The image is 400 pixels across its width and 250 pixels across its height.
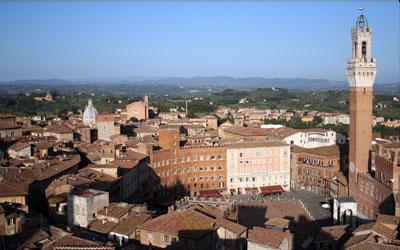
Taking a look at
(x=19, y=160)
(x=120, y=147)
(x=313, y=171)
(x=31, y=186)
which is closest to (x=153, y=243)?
(x=31, y=186)

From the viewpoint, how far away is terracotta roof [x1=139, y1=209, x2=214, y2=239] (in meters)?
21.6

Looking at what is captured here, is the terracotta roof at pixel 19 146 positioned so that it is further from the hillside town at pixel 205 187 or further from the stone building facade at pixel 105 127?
the stone building facade at pixel 105 127

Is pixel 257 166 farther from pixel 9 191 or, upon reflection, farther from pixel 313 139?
pixel 9 191

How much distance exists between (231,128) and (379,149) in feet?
95.8

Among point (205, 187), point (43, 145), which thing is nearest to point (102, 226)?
point (43, 145)

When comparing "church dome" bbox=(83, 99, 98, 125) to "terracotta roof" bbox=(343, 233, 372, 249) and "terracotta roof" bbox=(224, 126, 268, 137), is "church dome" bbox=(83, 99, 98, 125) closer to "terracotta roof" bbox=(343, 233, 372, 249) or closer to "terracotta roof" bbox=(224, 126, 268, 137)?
"terracotta roof" bbox=(224, 126, 268, 137)

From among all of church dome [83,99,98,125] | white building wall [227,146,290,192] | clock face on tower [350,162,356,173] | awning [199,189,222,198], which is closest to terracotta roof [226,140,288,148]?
white building wall [227,146,290,192]

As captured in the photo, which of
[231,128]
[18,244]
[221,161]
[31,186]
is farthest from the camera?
[231,128]

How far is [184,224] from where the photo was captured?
22.1 meters

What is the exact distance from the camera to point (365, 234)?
2398cm

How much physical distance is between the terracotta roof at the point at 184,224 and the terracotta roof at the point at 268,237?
2465mm

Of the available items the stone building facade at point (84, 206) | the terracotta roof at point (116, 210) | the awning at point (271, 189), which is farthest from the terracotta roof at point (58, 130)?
the terracotta roof at point (116, 210)

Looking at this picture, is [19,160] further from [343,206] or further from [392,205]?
[392,205]

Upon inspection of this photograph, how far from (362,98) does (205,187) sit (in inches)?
673
